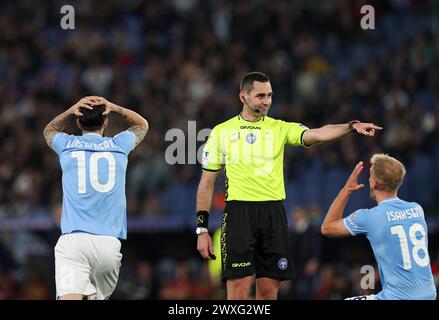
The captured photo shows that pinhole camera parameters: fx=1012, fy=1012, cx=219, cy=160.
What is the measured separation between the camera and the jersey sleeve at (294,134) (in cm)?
944

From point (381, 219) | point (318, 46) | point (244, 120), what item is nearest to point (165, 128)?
point (318, 46)

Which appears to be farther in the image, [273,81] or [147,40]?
[147,40]

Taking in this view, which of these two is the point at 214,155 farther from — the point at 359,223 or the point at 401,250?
the point at 401,250

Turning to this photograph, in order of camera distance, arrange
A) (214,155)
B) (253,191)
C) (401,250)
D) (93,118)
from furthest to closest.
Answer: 1. (214,155)
2. (253,191)
3. (93,118)
4. (401,250)

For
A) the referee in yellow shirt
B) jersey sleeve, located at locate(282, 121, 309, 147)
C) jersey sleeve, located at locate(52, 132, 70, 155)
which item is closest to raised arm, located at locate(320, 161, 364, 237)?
the referee in yellow shirt

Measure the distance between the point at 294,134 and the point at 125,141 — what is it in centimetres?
159

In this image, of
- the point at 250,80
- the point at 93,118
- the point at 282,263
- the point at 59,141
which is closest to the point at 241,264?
the point at 282,263

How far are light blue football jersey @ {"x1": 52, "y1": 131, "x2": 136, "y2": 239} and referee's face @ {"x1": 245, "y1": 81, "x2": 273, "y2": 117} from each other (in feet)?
4.39

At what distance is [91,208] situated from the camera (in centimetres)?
867

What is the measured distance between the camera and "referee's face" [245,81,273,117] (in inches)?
372

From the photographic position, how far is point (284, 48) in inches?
826
